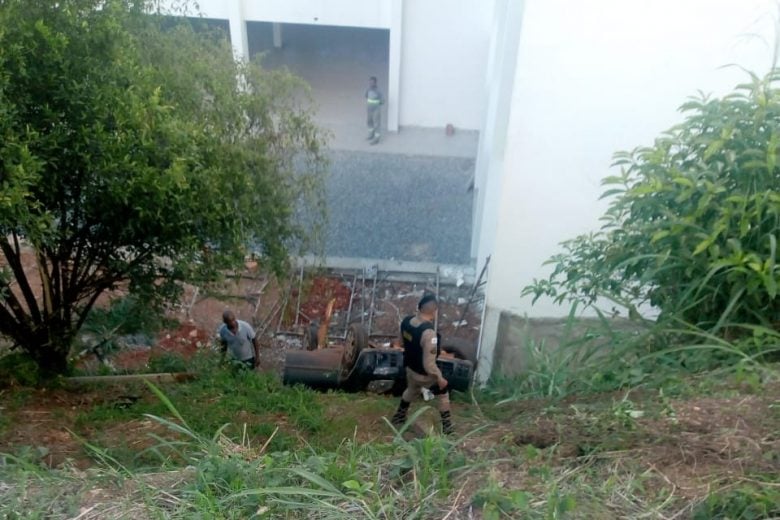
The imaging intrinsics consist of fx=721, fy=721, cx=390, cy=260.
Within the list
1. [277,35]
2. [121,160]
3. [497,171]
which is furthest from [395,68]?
[121,160]

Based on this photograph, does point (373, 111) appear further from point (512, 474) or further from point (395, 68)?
point (512, 474)

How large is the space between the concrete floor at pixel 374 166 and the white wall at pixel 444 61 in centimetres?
48

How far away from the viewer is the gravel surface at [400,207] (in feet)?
38.9

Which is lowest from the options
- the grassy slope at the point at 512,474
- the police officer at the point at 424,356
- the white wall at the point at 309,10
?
the police officer at the point at 424,356

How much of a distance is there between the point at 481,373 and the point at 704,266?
4522 millimetres

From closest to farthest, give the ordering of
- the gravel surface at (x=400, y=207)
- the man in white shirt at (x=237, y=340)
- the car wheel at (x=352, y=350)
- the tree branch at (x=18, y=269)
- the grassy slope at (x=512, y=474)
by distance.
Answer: the grassy slope at (x=512, y=474), the tree branch at (x=18, y=269), the car wheel at (x=352, y=350), the man in white shirt at (x=237, y=340), the gravel surface at (x=400, y=207)

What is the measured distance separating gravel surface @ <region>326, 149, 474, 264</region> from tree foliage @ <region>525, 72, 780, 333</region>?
7.06 meters

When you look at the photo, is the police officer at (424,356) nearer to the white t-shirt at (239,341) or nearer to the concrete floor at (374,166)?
the white t-shirt at (239,341)

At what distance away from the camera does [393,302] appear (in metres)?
10.5

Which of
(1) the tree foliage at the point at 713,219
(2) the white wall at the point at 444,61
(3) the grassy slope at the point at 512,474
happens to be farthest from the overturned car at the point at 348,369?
(2) the white wall at the point at 444,61

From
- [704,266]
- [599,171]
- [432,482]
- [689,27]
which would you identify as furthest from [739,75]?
[432,482]

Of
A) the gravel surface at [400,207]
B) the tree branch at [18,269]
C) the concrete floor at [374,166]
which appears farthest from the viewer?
the concrete floor at [374,166]

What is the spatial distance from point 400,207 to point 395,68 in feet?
14.4

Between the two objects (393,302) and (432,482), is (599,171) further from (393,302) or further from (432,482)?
(432,482)
